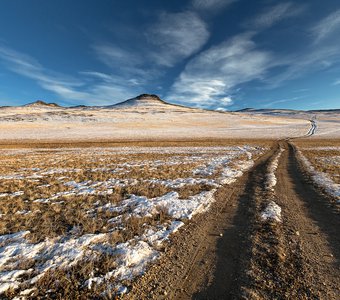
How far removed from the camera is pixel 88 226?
20.8 feet

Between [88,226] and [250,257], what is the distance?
4.74 metres

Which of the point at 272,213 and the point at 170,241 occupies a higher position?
the point at 272,213

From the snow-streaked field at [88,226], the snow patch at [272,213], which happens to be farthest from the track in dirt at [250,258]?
the snow-streaked field at [88,226]

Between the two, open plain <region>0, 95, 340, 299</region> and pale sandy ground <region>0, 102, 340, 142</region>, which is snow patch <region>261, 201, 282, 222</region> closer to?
open plain <region>0, 95, 340, 299</region>

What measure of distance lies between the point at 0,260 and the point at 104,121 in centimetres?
8411

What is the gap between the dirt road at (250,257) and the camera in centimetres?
389

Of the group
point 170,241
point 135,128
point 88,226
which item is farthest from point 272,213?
point 135,128

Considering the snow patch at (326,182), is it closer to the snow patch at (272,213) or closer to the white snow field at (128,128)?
the snow patch at (272,213)

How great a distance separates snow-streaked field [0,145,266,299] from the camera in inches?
164

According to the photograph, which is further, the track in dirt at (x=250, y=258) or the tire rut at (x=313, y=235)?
the tire rut at (x=313, y=235)

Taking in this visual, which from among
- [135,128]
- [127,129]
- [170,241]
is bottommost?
[170,241]

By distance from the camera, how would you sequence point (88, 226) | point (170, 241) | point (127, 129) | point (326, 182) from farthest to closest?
point (127, 129) < point (326, 182) < point (88, 226) < point (170, 241)

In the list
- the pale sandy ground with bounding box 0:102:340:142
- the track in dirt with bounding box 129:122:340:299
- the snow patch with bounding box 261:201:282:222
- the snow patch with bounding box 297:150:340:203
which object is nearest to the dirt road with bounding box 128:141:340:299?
the track in dirt with bounding box 129:122:340:299

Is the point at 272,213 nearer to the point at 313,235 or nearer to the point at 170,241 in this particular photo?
the point at 313,235
